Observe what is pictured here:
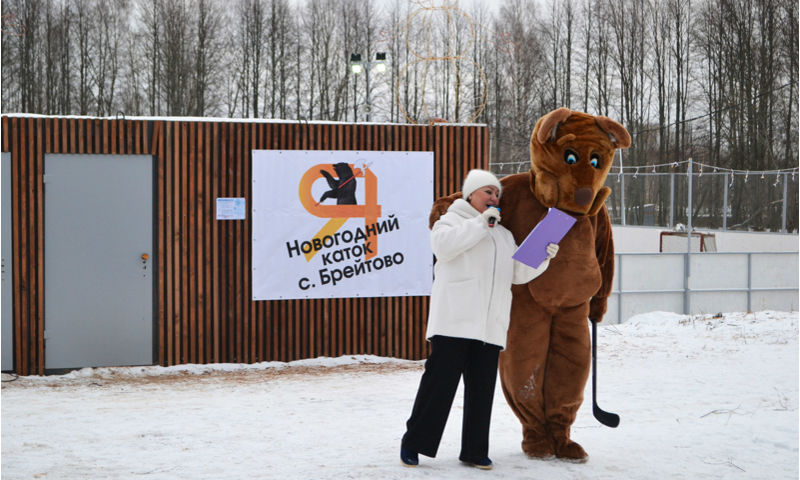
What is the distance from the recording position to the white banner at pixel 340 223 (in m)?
7.97

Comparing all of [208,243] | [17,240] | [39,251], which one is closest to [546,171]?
[208,243]

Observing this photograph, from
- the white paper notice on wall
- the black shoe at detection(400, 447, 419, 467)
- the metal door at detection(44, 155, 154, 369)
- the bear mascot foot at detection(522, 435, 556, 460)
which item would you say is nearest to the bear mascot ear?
the bear mascot foot at detection(522, 435, 556, 460)

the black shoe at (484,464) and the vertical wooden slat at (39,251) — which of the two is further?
the vertical wooden slat at (39,251)

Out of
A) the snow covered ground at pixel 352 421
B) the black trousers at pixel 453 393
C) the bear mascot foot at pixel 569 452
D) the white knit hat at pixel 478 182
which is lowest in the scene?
the snow covered ground at pixel 352 421

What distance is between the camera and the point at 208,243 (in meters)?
7.88

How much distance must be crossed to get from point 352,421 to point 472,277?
2229 mm

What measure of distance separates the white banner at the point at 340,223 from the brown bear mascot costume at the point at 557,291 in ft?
12.2

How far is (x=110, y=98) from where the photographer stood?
29.7m

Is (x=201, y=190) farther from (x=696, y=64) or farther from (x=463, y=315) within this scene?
(x=696, y=64)

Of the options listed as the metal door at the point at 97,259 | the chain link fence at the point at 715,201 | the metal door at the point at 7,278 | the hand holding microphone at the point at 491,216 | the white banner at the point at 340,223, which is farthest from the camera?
the chain link fence at the point at 715,201

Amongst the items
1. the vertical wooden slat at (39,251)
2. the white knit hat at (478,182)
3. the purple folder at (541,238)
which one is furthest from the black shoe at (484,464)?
the vertical wooden slat at (39,251)

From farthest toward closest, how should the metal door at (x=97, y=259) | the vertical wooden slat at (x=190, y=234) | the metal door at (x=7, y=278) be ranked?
the vertical wooden slat at (x=190, y=234), the metal door at (x=97, y=259), the metal door at (x=7, y=278)

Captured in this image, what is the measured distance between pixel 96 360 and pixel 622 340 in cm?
615

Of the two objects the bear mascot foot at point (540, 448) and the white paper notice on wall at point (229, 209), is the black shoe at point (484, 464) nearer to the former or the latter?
the bear mascot foot at point (540, 448)
